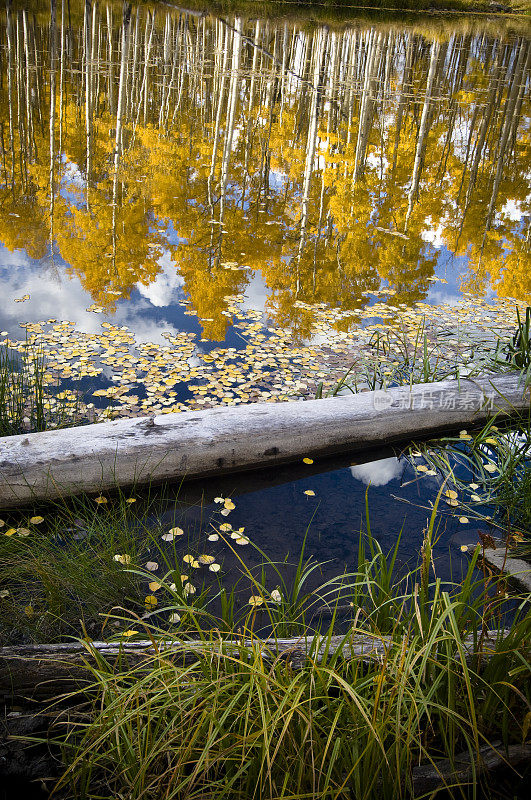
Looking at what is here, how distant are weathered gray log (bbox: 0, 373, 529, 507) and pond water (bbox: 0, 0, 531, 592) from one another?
322 mm

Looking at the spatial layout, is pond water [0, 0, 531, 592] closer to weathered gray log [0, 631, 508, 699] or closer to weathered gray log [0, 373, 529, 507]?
weathered gray log [0, 373, 529, 507]

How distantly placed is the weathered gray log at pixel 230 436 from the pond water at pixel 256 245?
322 millimetres

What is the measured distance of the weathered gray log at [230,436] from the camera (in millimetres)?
3395

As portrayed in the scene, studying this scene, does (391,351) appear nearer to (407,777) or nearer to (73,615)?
(73,615)

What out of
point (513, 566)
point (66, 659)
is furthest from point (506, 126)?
point (66, 659)

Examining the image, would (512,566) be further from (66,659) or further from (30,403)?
(30,403)

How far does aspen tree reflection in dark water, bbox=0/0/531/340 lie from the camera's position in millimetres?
8125

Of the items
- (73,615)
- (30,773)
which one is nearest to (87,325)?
(73,615)

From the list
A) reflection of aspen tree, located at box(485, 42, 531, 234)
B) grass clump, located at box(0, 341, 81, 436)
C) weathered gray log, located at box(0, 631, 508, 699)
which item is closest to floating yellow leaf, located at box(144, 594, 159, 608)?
weathered gray log, located at box(0, 631, 508, 699)

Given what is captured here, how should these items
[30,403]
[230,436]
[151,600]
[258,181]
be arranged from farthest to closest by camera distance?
[258,181] < [30,403] < [230,436] < [151,600]

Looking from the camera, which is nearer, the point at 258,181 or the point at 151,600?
the point at 151,600

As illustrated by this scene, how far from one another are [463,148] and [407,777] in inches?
713

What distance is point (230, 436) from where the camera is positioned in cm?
382

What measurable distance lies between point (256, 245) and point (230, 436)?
5682 millimetres
